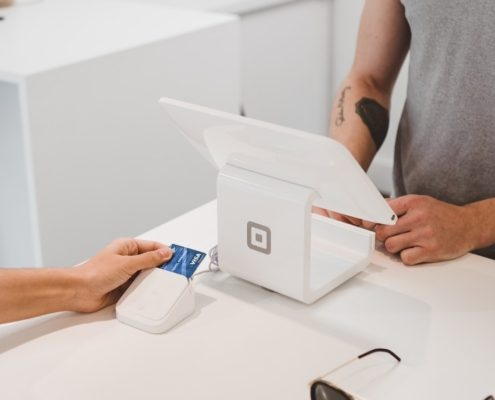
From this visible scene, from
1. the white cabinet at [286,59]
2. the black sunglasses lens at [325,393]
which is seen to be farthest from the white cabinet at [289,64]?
the black sunglasses lens at [325,393]

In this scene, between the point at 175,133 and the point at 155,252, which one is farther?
the point at 175,133

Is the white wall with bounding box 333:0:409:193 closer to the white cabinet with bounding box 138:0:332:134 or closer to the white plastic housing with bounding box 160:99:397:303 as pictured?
the white cabinet with bounding box 138:0:332:134

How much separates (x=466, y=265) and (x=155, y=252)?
46 centimetres

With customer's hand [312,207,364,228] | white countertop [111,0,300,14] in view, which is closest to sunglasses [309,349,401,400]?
customer's hand [312,207,364,228]

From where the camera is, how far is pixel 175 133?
2209 mm

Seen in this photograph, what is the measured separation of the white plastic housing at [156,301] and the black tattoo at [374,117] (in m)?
0.59

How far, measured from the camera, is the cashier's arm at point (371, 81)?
5.16 ft

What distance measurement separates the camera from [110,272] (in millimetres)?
1143

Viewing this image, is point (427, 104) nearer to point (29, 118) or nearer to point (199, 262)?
point (199, 262)

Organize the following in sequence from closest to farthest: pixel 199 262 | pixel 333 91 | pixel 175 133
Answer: pixel 199 262
pixel 175 133
pixel 333 91

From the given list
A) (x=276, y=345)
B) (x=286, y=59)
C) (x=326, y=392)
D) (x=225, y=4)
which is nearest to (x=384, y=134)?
(x=276, y=345)

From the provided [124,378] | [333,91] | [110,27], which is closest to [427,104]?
[124,378]

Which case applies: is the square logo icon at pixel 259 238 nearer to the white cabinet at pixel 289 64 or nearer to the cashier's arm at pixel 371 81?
the cashier's arm at pixel 371 81

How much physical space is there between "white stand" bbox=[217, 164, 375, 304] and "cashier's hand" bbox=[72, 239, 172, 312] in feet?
0.33
